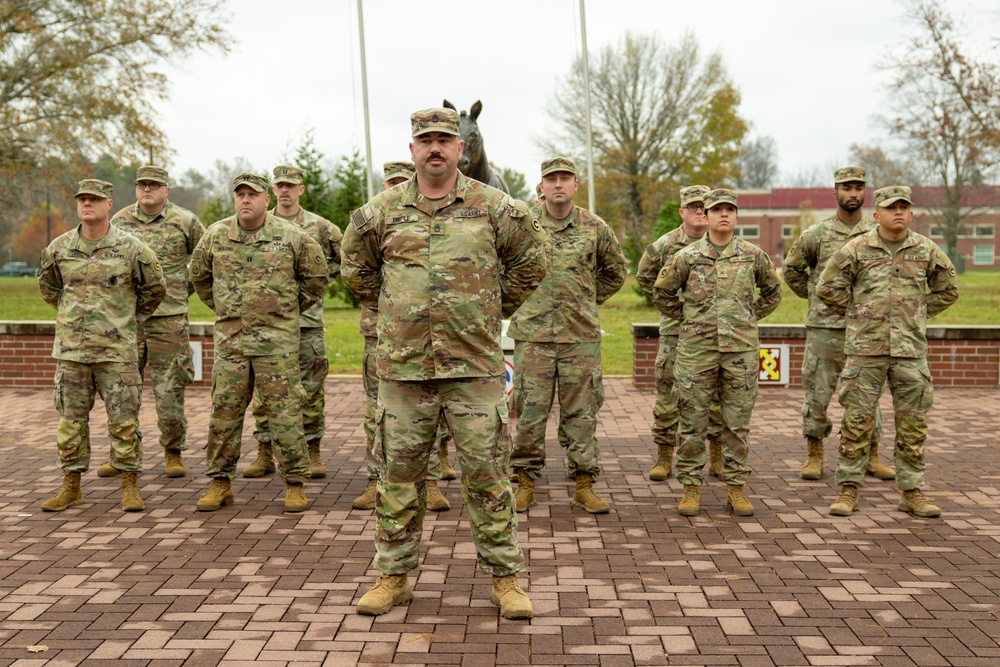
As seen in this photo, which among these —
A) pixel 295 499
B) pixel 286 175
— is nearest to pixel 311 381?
pixel 295 499

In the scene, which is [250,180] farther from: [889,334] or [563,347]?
[889,334]

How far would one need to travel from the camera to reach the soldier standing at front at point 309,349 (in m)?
7.98

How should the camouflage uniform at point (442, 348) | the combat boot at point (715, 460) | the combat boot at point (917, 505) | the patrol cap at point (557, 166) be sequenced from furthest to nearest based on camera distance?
the combat boot at point (715, 460), the patrol cap at point (557, 166), the combat boot at point (917, 505), the camouflage uniform at point (442, 348)

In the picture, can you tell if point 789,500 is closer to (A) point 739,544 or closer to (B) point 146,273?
(A) point 739,544

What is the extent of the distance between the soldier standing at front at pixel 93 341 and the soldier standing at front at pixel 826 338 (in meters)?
5.06

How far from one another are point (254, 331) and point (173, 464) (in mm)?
1880

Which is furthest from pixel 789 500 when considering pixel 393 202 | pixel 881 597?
pixel 393 202

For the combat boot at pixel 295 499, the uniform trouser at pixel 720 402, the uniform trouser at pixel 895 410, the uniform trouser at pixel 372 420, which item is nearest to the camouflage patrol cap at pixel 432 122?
the uniform trouser at pixel 372 420

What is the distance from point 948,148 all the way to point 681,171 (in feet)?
36.5

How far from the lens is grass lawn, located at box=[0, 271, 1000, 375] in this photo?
16.5m

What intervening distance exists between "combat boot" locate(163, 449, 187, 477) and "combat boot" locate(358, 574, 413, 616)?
3.50 meters

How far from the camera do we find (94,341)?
688 cm

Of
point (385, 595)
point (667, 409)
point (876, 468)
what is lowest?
point (876, 468)

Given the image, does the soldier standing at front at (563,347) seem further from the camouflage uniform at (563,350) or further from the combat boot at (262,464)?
the combat boot at (262,464)
